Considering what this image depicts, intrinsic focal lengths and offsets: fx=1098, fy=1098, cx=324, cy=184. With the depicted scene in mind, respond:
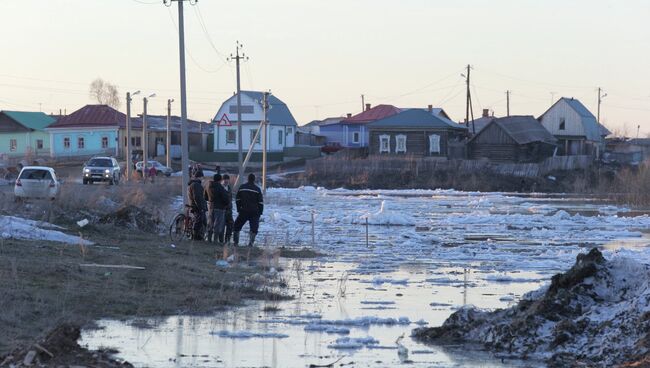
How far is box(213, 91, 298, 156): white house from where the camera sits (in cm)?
9494

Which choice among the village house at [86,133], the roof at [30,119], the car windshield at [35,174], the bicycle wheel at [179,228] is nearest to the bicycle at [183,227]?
the bicycle wheel at [179,228]

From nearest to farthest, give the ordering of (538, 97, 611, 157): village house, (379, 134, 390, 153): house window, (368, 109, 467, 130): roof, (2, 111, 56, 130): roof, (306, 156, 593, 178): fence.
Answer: (306, 156, 593, 178): fence, (368, 109, 467, 130): roof, (379, 134, 390, 153): house window, (2, 111, 56, 130): roof, (538, 97, 611, 157): village house

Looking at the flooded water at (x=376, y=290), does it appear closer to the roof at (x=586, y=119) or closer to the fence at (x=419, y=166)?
the fence at (x=419, y=166)

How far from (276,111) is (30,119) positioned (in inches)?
935

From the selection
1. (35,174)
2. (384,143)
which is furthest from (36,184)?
(384,143)

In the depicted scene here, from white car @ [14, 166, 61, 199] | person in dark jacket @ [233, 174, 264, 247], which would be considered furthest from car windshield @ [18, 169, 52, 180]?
person in dark jacket @ [233, 174, 264, 247]

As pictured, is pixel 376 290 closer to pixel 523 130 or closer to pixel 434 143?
pixel 523 130

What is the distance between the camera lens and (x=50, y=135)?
9731cm

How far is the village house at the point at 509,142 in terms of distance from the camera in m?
91.2

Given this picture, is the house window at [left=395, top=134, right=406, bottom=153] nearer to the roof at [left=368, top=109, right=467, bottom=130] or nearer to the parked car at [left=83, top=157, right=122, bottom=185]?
the roof at [left=368, top=109, right=467, bottom=130]

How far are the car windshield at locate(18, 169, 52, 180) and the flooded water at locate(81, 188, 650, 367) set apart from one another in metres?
7.90

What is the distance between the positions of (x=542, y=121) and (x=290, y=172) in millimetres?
31994

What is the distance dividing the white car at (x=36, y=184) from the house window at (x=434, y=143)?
5828 centimetres

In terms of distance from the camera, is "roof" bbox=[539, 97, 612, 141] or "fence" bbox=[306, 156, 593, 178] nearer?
Result: "fence" bbox=[306, 156, 593, 178]
